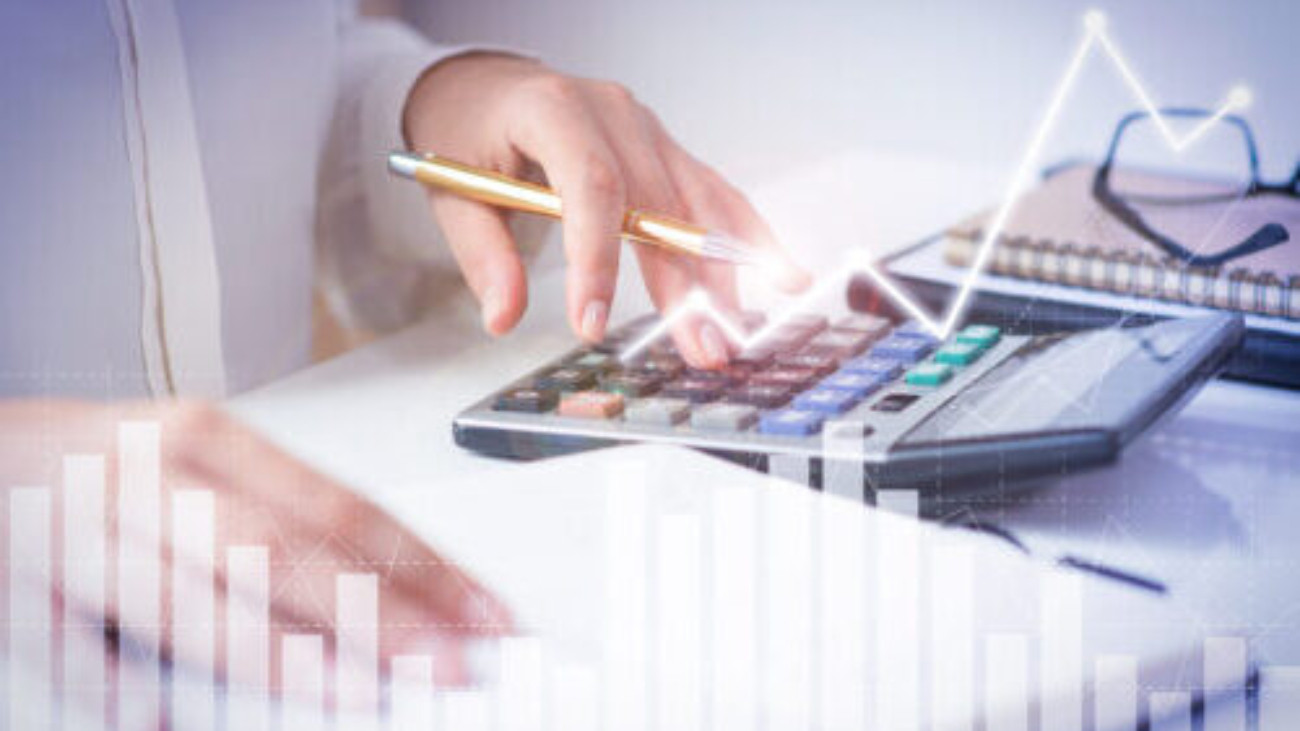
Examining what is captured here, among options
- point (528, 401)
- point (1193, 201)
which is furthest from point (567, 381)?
point (1193, 201)

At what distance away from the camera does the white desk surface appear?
0.30 metres

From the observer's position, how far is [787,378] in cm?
37

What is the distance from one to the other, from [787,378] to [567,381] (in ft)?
0.19

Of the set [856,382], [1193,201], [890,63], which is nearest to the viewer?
[856,382]

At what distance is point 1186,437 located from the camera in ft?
1.20

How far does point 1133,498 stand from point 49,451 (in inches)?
10.6
